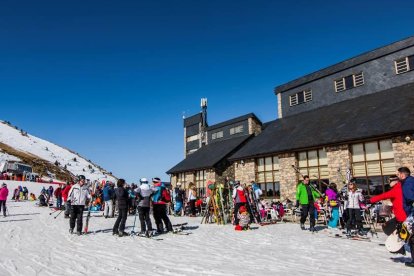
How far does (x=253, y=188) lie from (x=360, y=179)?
16.9ft

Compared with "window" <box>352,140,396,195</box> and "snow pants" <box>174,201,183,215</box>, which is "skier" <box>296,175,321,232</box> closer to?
"window" <box>352,140,396,195</box>

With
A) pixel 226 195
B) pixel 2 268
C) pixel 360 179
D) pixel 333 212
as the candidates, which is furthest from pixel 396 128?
pixel 2 268

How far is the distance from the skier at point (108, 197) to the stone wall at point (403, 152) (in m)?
13.7

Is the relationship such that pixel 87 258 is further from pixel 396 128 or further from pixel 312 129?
pixel 312 129

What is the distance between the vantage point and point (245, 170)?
68.2ft

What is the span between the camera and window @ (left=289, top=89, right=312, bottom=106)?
22.6m

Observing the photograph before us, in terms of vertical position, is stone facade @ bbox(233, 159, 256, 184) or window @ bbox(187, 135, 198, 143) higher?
window @ bbox(187, 135, 198, 143)

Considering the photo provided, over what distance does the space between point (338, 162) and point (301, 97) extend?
912cm

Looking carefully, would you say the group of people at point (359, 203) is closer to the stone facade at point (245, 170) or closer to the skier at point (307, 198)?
the skier at point (307, 198)

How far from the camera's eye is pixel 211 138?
30875 millimetres

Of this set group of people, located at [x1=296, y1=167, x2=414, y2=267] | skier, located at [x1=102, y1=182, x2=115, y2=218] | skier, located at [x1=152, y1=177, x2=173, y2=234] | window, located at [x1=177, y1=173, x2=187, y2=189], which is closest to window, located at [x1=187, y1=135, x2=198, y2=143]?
window, located at [x1=177, y1=173, x2=187, y2=189]

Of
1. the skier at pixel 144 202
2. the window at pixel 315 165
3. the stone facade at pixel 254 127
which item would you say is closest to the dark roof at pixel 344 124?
the window at pixel 315 165

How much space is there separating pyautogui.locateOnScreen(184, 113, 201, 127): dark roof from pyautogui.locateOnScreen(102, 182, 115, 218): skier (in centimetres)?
1941

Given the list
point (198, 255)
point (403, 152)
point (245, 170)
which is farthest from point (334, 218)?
point (245, 170)
